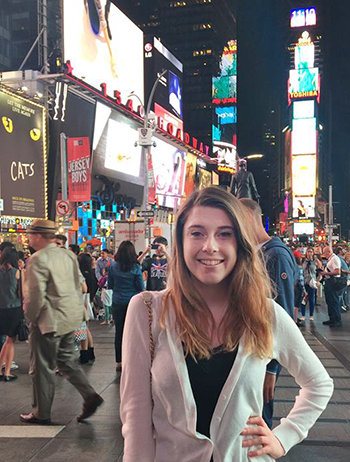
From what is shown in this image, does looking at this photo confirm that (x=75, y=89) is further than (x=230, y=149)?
No

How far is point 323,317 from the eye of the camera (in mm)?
12422

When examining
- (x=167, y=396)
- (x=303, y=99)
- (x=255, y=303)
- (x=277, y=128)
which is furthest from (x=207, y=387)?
(x=277, y=128)

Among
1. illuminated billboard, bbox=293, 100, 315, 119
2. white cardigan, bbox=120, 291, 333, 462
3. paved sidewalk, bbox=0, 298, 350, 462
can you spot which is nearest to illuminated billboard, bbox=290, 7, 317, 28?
illuminated billboard, bbox=293, 100, 315, 119

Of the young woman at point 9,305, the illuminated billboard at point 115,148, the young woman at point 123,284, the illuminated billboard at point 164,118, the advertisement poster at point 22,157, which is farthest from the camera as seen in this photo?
the illuminated billboard at point 164,118

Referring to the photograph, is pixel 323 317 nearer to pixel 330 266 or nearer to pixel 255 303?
pixel 330 266

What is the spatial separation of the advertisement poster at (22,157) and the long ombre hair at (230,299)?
20.9m

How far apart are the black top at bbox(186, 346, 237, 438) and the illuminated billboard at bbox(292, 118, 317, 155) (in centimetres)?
9537

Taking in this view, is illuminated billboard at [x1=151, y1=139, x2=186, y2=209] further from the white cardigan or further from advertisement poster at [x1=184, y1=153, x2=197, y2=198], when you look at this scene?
the white cardigan

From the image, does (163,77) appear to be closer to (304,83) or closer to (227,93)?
(304,83)

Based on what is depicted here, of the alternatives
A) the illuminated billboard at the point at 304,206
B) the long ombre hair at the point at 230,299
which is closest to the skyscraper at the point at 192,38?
the illuminated billboard at the point at 304,206

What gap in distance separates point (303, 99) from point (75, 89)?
8387 cm

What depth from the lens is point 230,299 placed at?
178 cm

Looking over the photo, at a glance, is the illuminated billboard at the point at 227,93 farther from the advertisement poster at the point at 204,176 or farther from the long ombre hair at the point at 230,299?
the long ombre hair at the point at 230,299

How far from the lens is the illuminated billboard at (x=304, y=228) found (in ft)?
319
